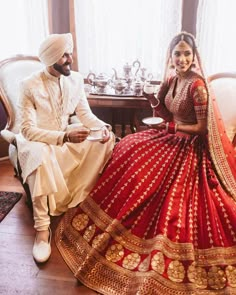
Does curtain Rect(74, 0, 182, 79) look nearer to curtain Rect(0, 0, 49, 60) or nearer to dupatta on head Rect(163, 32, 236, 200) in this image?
curtain Rect(0, 0, 49, 60)

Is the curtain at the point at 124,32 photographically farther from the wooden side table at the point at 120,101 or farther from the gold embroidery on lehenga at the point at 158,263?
the gold embroidery on lehenga at the point at 158,263

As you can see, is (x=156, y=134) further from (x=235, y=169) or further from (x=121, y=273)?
(x=121, y=273)

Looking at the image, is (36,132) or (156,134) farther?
(156,134)

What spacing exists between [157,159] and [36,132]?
0.71 metres

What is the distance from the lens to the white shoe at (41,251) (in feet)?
5.54

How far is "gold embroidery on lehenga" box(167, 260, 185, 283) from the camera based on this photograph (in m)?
1.46

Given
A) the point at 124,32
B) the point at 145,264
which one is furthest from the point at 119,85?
the point at 145,264

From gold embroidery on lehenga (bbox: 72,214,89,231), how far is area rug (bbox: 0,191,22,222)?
1.83 feet

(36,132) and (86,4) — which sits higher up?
(86,4)

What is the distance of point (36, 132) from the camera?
6.06ft

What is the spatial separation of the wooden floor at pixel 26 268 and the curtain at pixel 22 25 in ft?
5.40

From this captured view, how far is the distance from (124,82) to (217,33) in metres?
0.89

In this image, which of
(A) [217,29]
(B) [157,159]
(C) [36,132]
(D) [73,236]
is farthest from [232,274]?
(A) [217,29]

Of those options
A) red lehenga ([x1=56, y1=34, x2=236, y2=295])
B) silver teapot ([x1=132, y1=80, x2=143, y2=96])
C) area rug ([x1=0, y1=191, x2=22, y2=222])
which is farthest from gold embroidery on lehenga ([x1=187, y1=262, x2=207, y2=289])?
silver teapot ([x1=132, y1=80, x2=143, y2=96])
